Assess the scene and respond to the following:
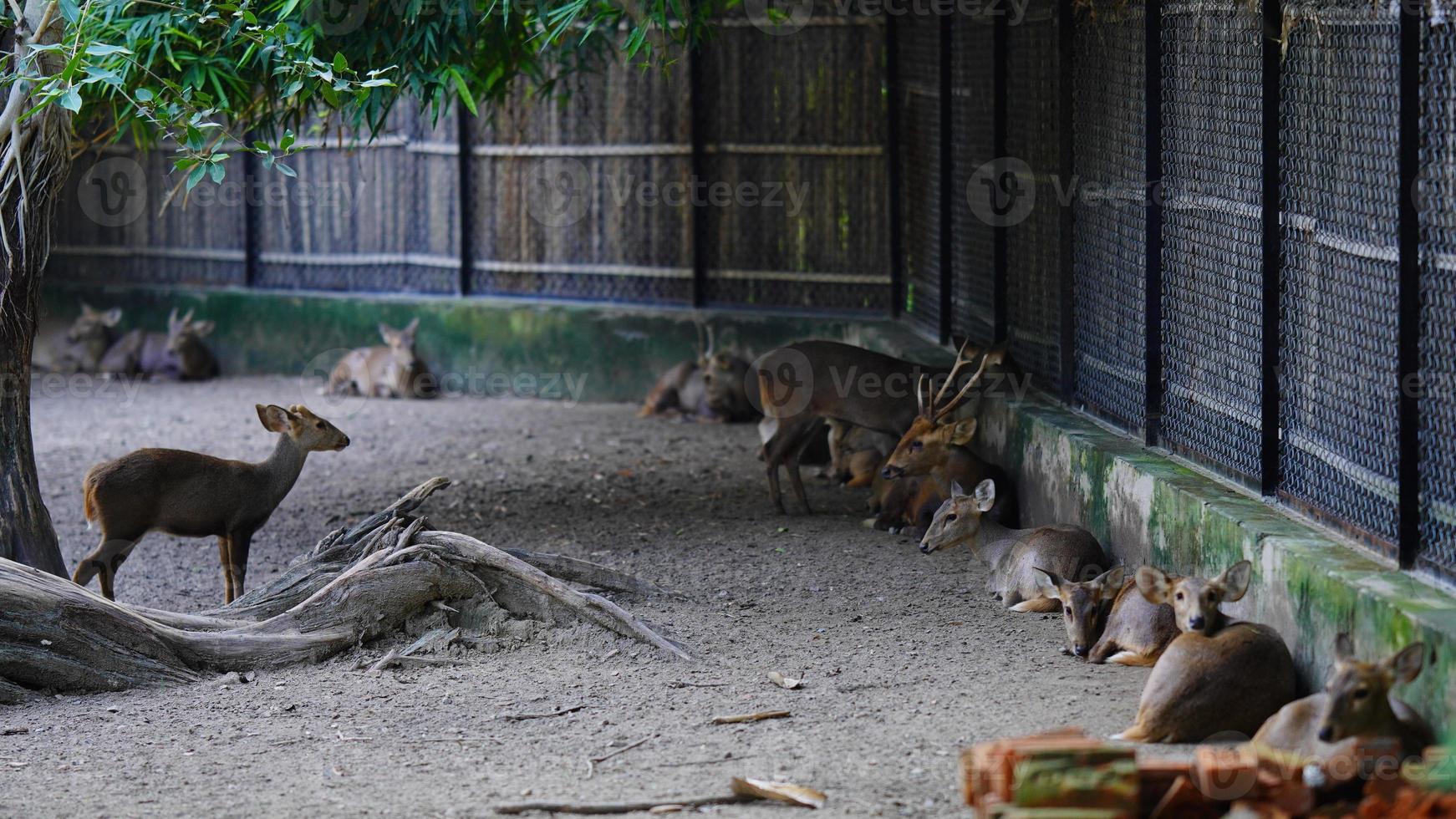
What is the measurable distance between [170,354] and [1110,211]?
8.18 metres

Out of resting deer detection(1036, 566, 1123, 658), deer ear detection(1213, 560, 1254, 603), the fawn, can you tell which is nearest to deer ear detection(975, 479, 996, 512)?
resting deer detection(1036, 566, 1123, 658)

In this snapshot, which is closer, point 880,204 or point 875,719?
point 875,719

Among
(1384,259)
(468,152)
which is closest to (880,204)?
(468,152)

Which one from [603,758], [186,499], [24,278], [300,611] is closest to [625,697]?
[603,758]

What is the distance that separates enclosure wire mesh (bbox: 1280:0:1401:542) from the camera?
450 centimetres

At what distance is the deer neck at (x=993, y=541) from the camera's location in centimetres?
641

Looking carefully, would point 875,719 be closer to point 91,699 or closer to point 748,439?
Result: point 91,699

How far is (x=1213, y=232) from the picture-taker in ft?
18.6

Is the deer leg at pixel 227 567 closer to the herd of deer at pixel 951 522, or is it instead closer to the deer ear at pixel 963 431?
the herd of deer at pixel 951 522

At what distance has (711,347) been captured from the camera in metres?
10.8

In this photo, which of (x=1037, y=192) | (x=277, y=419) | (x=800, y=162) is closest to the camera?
(x=277, y=419)

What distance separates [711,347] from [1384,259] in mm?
6582

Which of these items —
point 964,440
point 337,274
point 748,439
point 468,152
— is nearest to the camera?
point 964,440

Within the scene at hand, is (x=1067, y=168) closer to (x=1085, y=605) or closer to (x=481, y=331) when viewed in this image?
(x=1085, y=605)
